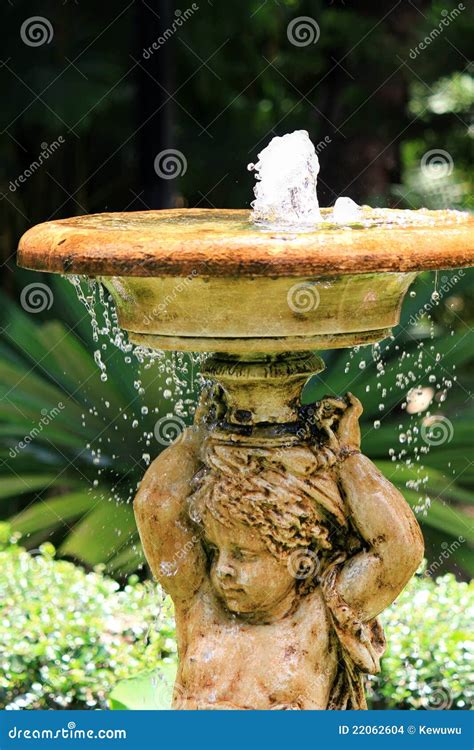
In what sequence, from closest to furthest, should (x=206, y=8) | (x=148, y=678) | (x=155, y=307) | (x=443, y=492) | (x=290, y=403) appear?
(x=155, y=307) < (x=290, y=403) < (x=148, y=678) < (x=443, y=492) < (x=206, y=8)

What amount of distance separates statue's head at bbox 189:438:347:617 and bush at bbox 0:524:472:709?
2.93ft

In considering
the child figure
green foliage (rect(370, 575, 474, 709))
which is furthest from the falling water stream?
the child figure

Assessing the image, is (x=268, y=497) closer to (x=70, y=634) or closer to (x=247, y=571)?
(x=247, y=571)

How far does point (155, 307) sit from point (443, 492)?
2545 mm

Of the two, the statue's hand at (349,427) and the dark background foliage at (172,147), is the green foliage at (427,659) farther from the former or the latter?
the statue's hand at (349,427)

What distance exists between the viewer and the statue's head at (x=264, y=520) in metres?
2.89

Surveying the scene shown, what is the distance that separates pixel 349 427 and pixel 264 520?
0.34m

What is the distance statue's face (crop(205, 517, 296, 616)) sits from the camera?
9.55ft

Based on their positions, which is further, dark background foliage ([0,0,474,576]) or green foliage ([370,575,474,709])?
dark background foliage ([0,0,474,576])

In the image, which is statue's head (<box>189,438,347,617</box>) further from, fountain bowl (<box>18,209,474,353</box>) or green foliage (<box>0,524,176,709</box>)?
green foliage (<box>0,524,176,709</box>)

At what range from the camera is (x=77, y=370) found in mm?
5391


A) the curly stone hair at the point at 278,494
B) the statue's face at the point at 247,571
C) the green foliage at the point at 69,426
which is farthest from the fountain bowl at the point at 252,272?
the green foliage at the point at 69,426
